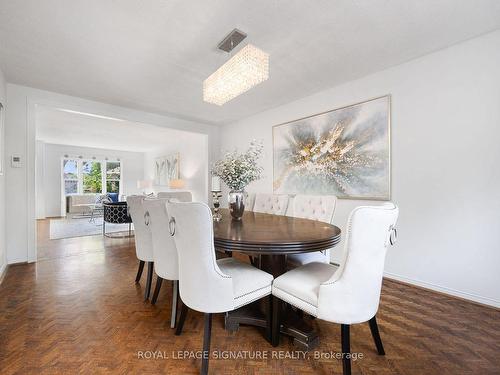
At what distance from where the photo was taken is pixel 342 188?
10.5ft

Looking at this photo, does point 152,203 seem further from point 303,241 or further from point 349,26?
point 349,26

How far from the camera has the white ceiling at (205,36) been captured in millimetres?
1821

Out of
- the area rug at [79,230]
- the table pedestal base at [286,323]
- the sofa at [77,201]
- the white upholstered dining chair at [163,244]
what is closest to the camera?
the table pedestal base at [286,323]

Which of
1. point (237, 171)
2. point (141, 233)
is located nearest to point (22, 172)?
point (141, 233)

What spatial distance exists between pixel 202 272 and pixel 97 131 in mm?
6353

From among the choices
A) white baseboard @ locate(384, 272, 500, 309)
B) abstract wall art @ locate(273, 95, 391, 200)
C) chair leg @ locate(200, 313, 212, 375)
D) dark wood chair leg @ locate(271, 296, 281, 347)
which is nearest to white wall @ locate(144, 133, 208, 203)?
abstract wall art @ locate(273, 95, 391, 200)

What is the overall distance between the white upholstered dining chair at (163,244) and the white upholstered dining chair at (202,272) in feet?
1.21

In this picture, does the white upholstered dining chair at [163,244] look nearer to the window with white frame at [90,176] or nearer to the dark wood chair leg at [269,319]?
the dark wood chair leg at [269,319]

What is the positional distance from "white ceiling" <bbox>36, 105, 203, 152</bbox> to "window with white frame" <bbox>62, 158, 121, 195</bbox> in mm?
866

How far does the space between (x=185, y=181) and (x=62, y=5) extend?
491cm

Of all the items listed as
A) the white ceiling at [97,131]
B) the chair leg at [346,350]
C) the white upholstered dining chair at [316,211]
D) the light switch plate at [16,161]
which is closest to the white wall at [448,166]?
the white upholstered dining chair at [316,211]

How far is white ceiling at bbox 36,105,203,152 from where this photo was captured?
4.92 metres

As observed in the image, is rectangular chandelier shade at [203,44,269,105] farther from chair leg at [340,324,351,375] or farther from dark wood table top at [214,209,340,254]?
chair leg at [340,324,351,375]

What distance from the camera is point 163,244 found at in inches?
72.2
